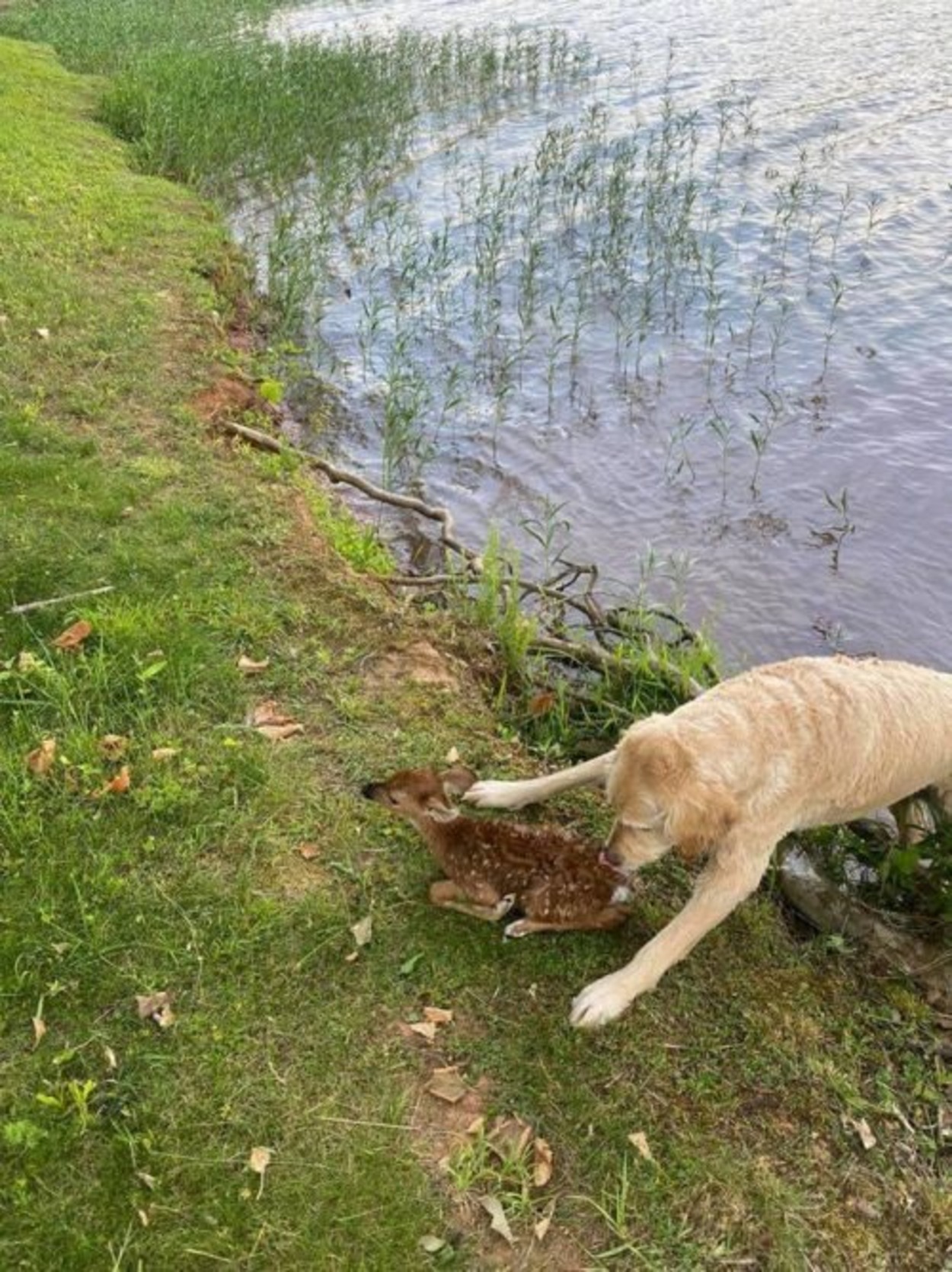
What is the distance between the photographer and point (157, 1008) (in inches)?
149

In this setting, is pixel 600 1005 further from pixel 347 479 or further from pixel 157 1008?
pixel 347 479

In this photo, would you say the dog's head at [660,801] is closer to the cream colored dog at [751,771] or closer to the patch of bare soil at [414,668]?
the cream colored dog at [751,771]

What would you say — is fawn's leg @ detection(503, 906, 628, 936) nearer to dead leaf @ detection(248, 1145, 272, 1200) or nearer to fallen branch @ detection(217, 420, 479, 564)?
dead leaf @ detection(248, 1145, 272, 1200)

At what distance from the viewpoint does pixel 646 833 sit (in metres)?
3.78

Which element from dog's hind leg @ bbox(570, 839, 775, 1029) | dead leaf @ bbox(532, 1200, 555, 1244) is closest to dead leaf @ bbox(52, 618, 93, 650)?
dog's hind leg @ bbox(570, 839, 775, 1029)

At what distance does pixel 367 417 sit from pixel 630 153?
7.22 meters

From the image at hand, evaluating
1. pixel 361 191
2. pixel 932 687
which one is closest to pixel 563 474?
pixel 932 687

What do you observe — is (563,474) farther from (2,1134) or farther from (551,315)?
(2,1134)

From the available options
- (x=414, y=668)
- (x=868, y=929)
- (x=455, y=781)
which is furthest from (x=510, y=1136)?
(x=414, y=668)

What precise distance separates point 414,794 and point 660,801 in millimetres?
1072

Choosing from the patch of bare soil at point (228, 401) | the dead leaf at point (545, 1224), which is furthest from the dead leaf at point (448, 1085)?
the patch of bare soil at point (228, 401)

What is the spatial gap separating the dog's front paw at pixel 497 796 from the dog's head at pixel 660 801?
1.01m

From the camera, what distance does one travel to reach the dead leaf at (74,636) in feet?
17.5

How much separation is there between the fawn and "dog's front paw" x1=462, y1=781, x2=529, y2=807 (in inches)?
22.0
